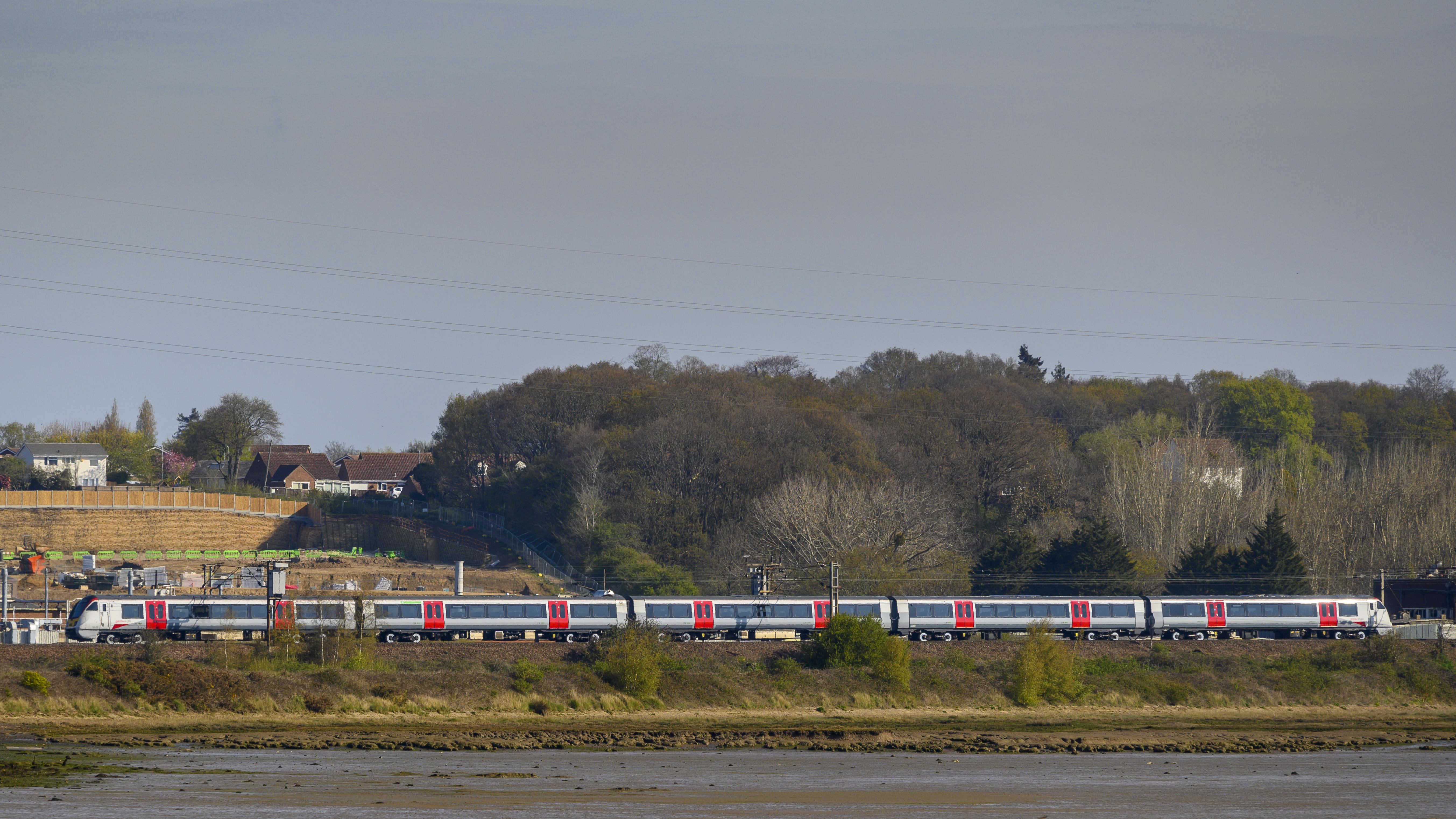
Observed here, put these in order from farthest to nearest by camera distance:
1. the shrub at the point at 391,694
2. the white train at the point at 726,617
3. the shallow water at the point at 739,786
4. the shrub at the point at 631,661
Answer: the white train at the point at 726,617
the shrub at the point at 631,661
the shrub at the point at 391,694
the shallow water at the point at 739,786

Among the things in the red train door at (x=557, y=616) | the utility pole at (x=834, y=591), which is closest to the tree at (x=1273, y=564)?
the utility pole at (x=834, y=591)

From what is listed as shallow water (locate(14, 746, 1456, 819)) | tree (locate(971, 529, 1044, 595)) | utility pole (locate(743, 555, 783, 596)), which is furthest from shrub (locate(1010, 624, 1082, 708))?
tree (locate(971, 529, 1044, 595))

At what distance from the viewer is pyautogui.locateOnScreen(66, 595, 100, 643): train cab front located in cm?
5753

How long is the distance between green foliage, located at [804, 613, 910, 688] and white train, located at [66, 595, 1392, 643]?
1.17 m

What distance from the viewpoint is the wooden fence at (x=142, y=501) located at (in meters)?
101

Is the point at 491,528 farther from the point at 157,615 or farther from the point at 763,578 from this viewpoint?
the point at 157,615

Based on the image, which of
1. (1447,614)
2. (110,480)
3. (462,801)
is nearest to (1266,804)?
(462,801)

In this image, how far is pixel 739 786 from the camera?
3625cm

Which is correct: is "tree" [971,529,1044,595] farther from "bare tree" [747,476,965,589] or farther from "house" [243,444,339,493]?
"house" [243,444,339,493]

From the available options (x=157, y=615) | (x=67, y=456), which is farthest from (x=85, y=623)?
(x=67, y=456)

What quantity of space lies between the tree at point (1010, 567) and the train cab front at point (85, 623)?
Result: 44782 millimetres

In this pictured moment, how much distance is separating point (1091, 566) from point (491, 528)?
49.8 meters

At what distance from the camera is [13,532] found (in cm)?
9944

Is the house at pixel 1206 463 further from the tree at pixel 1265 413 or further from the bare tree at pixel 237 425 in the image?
the bare tree at pixel 237 425
